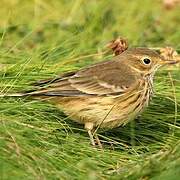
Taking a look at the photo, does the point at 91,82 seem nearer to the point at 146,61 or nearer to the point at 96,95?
the point at 96,95

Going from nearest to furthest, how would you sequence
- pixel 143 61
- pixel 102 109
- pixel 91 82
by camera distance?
1. pixel 102 109
2. pixel 91 82
3. pixel 143 61

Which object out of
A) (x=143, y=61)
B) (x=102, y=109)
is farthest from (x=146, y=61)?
(x=102, y=109)

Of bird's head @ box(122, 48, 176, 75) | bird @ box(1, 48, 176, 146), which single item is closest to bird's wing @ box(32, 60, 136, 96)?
bird @ box(1, 48, 176, 146)

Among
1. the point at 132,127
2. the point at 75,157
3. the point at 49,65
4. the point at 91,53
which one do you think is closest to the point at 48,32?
the point at 91,53

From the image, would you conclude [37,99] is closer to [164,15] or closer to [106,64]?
[106,64]

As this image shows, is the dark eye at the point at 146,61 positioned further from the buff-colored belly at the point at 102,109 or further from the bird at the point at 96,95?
the buff-colored belly at the point at 102,109

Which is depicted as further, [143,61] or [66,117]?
[143,61]

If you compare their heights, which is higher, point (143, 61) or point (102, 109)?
point (143, 61)

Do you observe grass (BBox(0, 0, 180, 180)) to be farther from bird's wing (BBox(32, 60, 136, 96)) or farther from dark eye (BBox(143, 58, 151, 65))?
dark eye (BBox(143, 58, 151, 65))
